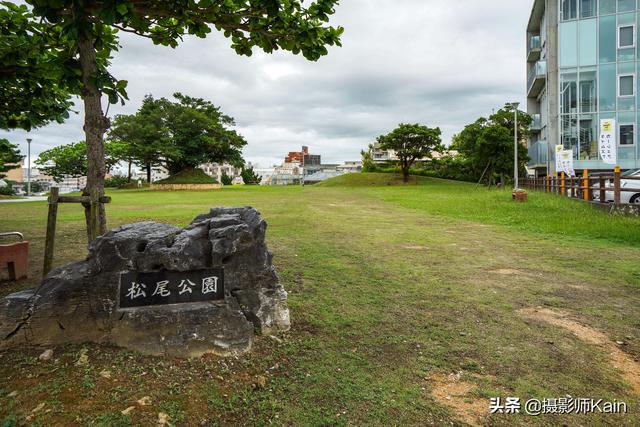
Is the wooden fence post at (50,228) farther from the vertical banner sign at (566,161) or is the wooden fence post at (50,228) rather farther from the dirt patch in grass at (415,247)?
the vertical banner sign at (566,161)

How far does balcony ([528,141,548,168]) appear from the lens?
→ 96.5 feet

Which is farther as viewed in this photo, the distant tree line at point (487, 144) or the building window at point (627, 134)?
the distant tree line at point (487, 144)

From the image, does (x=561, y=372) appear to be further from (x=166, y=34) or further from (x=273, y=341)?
(x=166, y=34)

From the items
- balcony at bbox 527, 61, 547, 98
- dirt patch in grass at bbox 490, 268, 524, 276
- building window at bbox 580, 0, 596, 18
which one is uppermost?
building window at bbox 580, 0, 596, 18

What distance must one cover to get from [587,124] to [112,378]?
2777cm

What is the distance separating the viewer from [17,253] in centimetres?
533

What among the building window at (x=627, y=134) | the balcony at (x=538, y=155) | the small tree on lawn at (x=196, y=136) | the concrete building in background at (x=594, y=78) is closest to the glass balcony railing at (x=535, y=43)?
the concrete building in background at (x=594, y=78)

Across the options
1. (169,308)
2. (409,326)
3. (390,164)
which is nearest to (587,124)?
(409,326)

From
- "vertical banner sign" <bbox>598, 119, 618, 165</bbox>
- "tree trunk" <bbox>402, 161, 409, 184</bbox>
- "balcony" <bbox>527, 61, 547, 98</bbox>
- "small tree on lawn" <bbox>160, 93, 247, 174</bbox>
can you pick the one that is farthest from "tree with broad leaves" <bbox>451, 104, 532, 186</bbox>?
"small tree on lawn" <bbox>160, 93, 247, 174</bbox>

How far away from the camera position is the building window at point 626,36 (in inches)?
892

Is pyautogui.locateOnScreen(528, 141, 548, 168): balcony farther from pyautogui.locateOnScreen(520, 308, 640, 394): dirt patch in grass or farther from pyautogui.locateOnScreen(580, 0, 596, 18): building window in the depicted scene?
pyautogui.locateOnScreen(520, 308, 640, 394): dirt patch in grass

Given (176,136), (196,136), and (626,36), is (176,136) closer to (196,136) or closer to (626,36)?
(196,136)

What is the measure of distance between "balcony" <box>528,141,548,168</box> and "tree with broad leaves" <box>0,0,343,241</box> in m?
29.1

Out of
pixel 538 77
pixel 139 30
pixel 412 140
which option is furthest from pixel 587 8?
pixel 139 30
